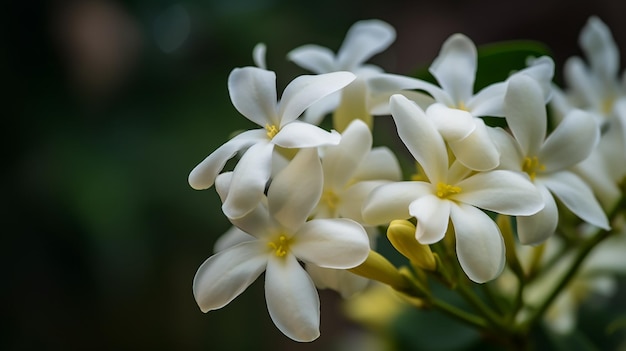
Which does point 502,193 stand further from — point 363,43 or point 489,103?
point 363,43

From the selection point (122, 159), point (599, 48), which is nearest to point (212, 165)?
point (599, 48)

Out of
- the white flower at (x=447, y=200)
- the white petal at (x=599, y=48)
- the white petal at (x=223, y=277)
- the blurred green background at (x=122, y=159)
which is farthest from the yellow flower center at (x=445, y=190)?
the blurred green background at (x=122, y=159)

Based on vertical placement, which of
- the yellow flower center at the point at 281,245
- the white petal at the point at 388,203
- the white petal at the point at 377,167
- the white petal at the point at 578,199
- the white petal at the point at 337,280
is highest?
the white petal at the point at 388,203

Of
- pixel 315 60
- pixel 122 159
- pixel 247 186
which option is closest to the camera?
pixel 247 186

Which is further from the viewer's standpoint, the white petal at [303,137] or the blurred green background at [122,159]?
the blurred green background at [122,159]

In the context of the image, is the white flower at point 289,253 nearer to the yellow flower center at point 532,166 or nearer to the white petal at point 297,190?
the white petal at point 297,190

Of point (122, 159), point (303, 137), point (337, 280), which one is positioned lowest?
point (122, 159)
